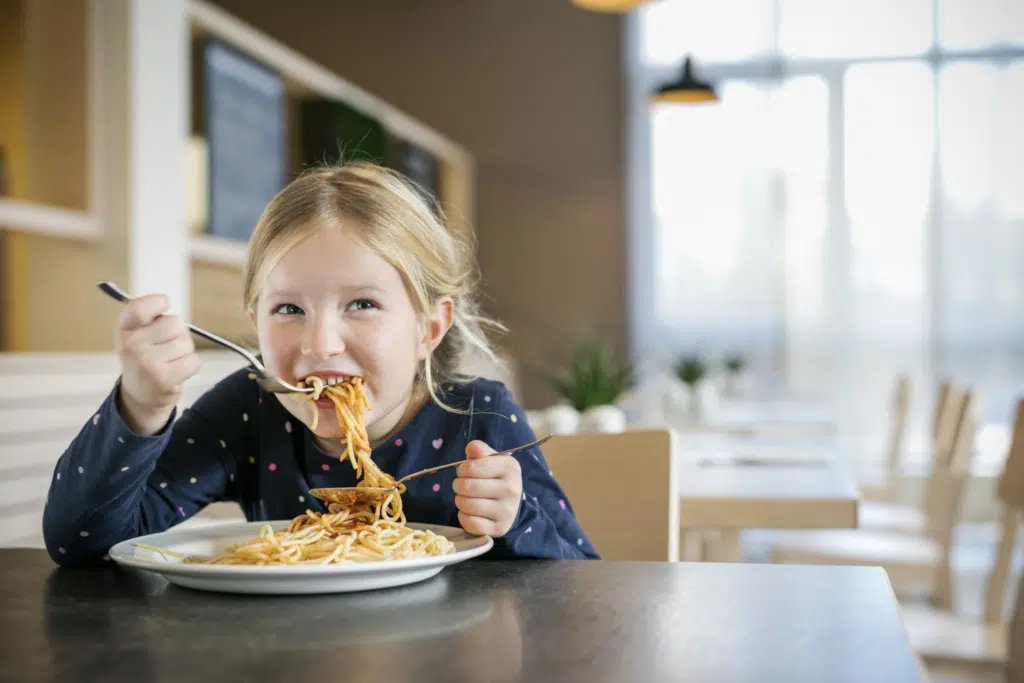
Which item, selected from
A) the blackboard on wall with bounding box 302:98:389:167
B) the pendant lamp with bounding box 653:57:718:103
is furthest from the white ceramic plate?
the pendant lamp with bounding box 653:57:718:103

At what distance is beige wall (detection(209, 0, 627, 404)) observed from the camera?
628 cm

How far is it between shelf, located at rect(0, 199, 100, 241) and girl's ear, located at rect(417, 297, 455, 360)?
3.97 feet

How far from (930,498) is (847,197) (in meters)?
3.33

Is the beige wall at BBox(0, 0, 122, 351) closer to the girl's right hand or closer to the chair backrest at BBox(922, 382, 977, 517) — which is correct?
the girl's right hand

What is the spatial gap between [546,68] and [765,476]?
4644mm

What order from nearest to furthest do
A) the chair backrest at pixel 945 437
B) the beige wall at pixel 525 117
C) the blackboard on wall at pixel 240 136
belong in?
the chair backrest at pixel 945 437 → the blackboard on wall at pixel 240 136 → the beige wall at pixel 525 117

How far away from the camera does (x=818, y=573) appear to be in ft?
2.63

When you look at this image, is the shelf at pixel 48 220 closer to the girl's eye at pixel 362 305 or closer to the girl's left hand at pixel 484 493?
the girl's eye at pixel 362 305

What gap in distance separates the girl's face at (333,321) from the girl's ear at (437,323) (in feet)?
0.28

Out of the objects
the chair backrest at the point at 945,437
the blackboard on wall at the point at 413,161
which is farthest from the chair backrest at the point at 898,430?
the blackboard on wall at the point at 413,161

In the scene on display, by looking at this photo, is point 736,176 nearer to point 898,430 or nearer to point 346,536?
point 898,430

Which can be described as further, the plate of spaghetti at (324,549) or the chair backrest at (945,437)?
the chair backrest at (945,437)

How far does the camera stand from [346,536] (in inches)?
33.2

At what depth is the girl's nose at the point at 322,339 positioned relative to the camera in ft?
3.24
